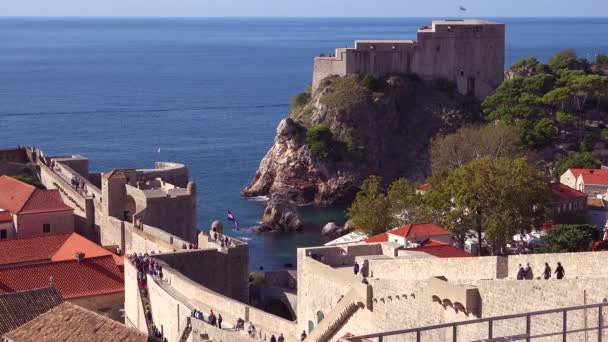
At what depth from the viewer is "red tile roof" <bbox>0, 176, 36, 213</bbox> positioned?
4481cm

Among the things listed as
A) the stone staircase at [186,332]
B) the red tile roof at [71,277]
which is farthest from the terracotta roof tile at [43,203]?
the stone staircase at [186,332]

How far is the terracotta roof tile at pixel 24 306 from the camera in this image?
2667 cm

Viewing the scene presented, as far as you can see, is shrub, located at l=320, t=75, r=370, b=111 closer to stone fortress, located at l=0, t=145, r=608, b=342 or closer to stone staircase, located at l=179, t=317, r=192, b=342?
stone fortress, located at l=0, t=145, r=608, b=342

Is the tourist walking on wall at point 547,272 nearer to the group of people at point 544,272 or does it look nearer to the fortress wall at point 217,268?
the group of people at point 544,272

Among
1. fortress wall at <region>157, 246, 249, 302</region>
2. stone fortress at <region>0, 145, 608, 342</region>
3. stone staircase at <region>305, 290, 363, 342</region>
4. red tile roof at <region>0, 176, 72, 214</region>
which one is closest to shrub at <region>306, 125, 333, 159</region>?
stone fortress at <region>0, 145, 608, 342</region>

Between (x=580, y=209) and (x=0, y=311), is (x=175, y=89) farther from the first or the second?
(x=0, y=311)

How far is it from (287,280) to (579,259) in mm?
25364

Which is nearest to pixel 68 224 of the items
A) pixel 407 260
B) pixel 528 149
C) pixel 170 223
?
pixel 170 223

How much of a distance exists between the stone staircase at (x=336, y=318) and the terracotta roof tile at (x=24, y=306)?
6.84m

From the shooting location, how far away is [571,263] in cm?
2066

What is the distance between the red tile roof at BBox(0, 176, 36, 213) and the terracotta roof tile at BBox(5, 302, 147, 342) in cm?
1974

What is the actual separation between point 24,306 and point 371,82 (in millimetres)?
61295

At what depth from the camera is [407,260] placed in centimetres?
2427

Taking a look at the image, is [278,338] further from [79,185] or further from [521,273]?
[79,185]
